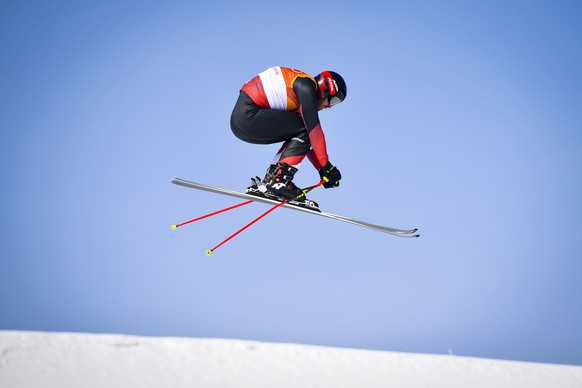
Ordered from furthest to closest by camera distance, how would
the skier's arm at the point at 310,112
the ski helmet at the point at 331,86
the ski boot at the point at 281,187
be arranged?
1. the ski boot at the point at 281,187
2. the ski helmet at the point at 331,86
3. the skier's arm at the point at 310,112

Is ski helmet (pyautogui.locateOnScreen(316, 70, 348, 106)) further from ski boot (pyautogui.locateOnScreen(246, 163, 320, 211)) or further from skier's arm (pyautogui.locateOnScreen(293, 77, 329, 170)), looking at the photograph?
ski boot (pyautogui.locateOnScreen(246, 163, 320, 211))

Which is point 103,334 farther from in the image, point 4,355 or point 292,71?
point 292,71

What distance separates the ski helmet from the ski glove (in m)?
0.73

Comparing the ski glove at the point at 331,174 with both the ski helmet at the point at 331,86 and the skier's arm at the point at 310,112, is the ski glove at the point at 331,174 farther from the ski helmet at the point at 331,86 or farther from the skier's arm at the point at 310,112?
the ski helmet at the point at 331,86

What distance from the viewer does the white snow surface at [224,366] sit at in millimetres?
6891

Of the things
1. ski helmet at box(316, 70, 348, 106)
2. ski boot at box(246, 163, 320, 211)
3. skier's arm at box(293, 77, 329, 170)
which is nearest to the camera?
skier's arm at box(293, 77, 329, 170)

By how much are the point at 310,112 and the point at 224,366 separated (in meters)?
3.10

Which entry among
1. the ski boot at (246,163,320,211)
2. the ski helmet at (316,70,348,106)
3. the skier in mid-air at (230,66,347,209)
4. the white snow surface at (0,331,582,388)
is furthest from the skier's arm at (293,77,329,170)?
the white snow surface at (0,331,582,388)

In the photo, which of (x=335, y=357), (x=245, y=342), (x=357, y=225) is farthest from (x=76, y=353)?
(x=357, y=225)

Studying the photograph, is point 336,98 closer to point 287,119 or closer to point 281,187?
point 287,119

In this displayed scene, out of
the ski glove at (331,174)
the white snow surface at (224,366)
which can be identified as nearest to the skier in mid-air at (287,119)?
the ski glove at (331,174)

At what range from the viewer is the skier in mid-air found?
691 centimetres

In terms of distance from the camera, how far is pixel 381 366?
7.81 m

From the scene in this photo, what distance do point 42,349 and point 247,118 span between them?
352 centimetres
